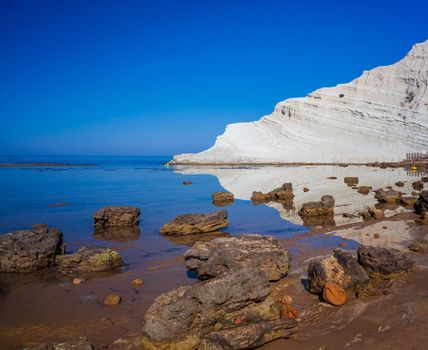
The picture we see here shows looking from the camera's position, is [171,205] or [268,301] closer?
[268,301]

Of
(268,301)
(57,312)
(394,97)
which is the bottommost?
(57,312)

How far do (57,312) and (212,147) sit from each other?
56516mm

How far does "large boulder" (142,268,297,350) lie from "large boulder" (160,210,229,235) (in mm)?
5776

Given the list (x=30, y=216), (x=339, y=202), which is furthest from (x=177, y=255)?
(x=339, y=202)

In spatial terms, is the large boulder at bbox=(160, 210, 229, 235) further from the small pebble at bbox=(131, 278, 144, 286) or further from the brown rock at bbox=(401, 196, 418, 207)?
the brown rock at bbox=(401, 196, 418, 207)

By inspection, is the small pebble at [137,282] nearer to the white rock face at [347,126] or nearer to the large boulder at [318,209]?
the large boulder at [318,209]

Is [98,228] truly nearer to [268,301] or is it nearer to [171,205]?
[171,205]

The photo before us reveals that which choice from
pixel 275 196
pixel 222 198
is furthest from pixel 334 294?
pixel 275 196

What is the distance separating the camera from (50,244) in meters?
7.64

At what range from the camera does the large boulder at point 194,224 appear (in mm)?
10266

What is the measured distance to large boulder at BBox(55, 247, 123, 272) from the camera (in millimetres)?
7199

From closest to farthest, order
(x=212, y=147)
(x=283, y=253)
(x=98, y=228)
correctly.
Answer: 1. (x=283, y=253)
2. (x=98, y=228)
3. (x=212, y=147)

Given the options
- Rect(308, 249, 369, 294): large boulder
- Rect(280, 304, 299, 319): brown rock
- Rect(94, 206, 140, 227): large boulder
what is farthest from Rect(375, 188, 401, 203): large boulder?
Rect(280, 304, 299, 319): brown rock

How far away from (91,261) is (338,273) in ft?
15.0
